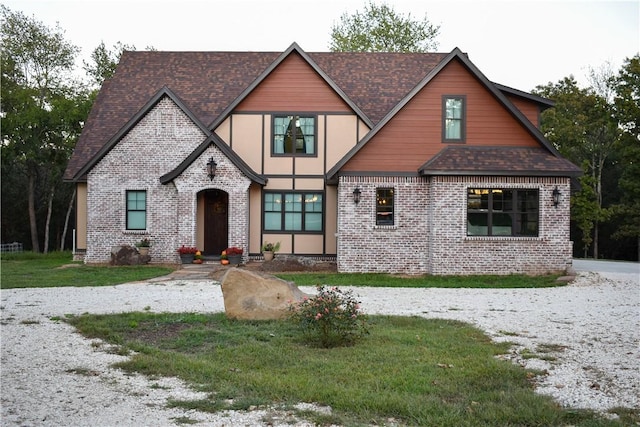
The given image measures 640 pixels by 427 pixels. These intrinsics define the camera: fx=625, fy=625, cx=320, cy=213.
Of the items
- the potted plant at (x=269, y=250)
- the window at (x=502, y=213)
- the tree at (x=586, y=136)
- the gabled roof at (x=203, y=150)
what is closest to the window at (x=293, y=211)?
the potted plant at (x=269, y=250)

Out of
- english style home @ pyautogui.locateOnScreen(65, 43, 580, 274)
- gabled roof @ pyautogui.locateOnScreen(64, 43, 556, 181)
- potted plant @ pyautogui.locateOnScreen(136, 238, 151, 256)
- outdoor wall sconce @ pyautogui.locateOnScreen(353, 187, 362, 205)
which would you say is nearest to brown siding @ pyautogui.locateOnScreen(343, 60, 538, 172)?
english style home @ pyautogui.locateOnScreen(65, 43, 580, 274)

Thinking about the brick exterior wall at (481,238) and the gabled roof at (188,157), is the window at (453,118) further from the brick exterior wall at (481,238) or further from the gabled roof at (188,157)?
the gabled roof at (188,157)

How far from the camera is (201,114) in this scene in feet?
78.7

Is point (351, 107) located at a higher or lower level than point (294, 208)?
higher

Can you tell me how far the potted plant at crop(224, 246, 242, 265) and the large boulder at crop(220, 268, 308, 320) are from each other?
1067 centimetres

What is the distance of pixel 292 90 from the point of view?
2253 cm

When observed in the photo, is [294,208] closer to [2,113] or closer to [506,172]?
[506,172]

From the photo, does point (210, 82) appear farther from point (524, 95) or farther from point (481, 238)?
point (481, 238)

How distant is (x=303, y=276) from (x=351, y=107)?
7128 mm

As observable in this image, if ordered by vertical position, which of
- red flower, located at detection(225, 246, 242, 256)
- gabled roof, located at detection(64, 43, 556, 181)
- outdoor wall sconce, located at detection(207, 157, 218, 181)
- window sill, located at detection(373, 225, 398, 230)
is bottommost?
red flower, located at detection(225, 246, 242, 256)

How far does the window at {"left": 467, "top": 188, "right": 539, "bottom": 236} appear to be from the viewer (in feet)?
62.3

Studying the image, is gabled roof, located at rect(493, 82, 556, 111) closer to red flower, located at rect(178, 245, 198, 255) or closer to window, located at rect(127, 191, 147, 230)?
red flower, located at rect(178, 245, 198, 255)

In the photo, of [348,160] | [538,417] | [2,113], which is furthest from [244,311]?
[2,113]

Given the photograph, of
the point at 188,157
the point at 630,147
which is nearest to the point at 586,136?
the point at 630,147
